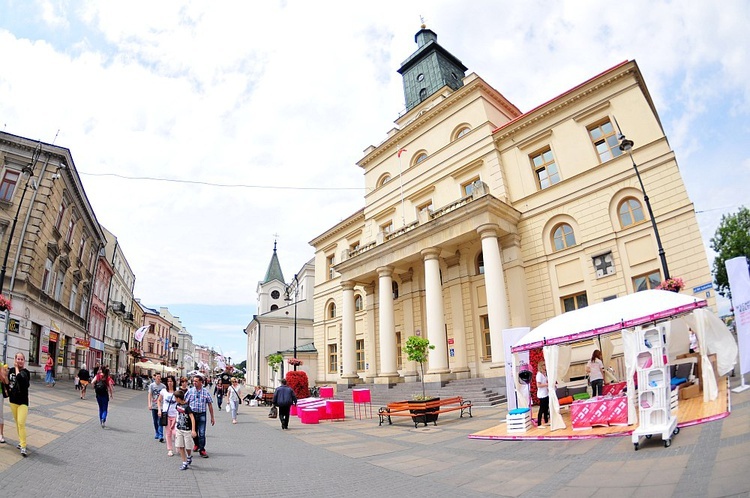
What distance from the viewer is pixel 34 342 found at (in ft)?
78.4

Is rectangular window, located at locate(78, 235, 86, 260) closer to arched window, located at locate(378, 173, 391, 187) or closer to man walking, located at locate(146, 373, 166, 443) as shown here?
arched window, located at locate(378, 173, 391, 187)

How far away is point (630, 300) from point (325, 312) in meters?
27.8

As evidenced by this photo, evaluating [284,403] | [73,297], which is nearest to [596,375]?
[284,403]

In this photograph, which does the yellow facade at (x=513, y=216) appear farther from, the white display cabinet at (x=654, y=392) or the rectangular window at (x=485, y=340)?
the white display cabinet at (x=654, y=392)

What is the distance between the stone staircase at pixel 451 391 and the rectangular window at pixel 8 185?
2278cm

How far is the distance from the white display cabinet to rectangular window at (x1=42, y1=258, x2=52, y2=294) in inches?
1221

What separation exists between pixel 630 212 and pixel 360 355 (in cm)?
2019

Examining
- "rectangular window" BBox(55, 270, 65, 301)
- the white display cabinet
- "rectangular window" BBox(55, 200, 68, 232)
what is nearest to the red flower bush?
"rectangular window" BBox(55, 270, 65, 301)

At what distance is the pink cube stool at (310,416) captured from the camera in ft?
53.1

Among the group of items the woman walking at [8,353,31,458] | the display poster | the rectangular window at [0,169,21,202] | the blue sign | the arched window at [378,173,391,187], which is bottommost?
the woman walking at [8,353,31,458]

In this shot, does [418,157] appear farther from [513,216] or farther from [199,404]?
[199,404]

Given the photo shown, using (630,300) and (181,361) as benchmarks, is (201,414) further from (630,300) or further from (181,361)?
(181,361)

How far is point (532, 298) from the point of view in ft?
69.2

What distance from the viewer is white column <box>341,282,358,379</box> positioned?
28109mm
